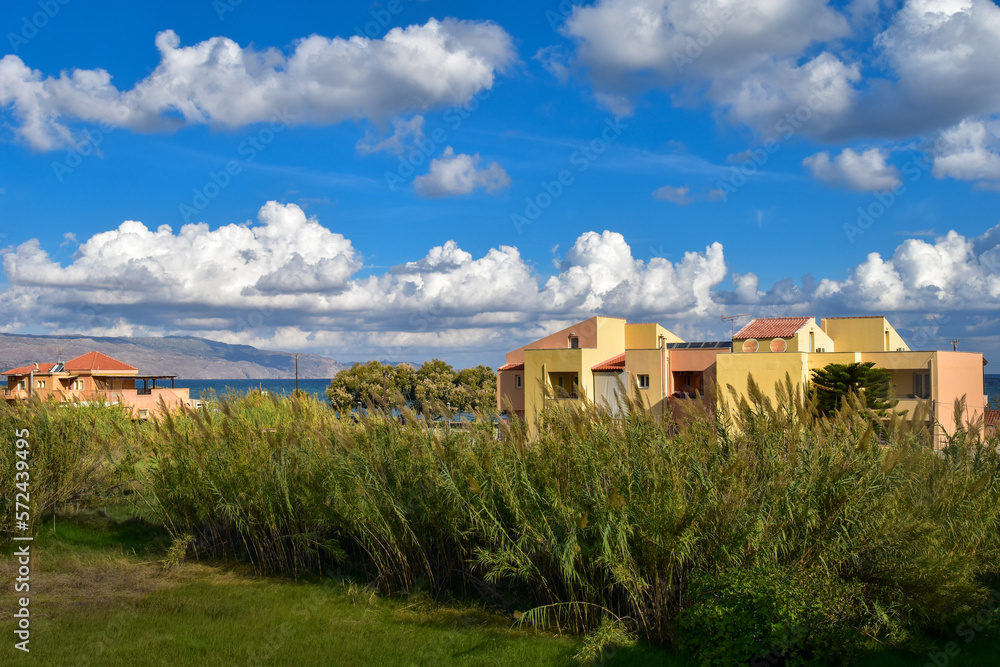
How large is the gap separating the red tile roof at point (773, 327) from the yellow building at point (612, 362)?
1.11 meters

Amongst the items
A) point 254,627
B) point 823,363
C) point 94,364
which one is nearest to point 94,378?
point 94,364

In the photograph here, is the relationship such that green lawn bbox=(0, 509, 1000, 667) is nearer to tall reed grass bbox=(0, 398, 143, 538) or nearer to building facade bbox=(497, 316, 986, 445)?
tall reed grass bbox=(0, 398, 143, 538)

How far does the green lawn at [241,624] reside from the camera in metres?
6.41

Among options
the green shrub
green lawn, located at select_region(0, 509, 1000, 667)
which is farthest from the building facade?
the green shrub

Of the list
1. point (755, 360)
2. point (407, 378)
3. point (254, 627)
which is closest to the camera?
point (254, 627)

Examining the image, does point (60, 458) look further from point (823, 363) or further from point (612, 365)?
point (823, 363)

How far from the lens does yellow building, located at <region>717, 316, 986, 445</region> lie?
27719 millimetres

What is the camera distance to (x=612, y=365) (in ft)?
108

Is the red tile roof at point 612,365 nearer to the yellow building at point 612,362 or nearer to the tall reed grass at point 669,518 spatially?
the yellow building at point 612,362

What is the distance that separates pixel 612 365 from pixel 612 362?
0.58 m

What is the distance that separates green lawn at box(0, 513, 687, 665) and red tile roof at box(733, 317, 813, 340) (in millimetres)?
24945

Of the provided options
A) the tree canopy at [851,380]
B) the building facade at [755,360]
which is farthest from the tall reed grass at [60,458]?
the tree canopy at [851,380]

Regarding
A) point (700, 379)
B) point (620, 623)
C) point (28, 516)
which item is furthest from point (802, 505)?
point (700, 379)

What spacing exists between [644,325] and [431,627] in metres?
30.0
